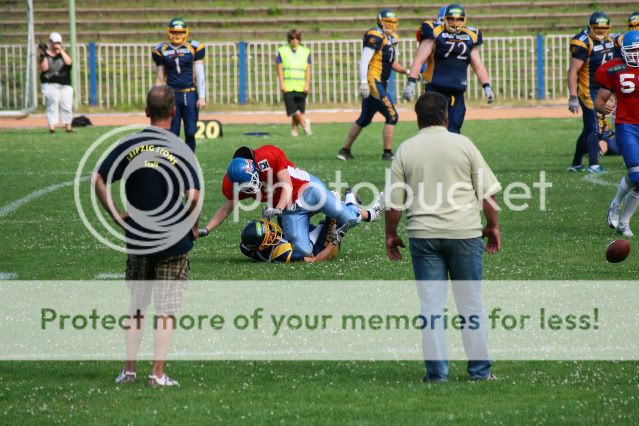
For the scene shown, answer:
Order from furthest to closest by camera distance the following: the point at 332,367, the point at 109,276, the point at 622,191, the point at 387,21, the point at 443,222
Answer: the point at 387,21
the point at 622,191
the point at 109,276
the point at 332,367
the point at 443,222

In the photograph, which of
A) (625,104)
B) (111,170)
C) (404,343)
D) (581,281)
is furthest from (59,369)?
(625,104)

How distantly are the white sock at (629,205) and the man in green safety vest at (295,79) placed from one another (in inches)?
516

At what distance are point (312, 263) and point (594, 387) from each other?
4.08 m

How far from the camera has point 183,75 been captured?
16.7 metres

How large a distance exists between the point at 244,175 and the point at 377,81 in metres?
9.60

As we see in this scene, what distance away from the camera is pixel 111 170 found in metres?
6.59

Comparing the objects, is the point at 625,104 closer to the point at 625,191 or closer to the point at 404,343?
the point at 625,191

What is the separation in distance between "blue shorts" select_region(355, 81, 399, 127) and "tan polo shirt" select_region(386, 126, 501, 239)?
12022mm

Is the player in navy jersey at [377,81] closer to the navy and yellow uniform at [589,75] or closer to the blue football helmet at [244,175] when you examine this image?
the navy and yellow uniform at [589,75]

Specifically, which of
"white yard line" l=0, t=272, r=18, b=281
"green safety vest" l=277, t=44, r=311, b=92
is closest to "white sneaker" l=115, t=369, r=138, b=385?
"white yard line" l=0, t=272, r=18, b=281

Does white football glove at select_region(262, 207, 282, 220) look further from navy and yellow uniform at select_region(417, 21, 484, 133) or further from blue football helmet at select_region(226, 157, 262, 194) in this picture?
navy and yellow uniform at select_region(417, 21, 484, 133)

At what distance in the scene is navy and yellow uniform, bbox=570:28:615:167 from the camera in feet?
54.0

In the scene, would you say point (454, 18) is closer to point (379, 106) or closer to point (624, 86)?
point (379, 106)

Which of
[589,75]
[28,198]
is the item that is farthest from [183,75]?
[589,75]
